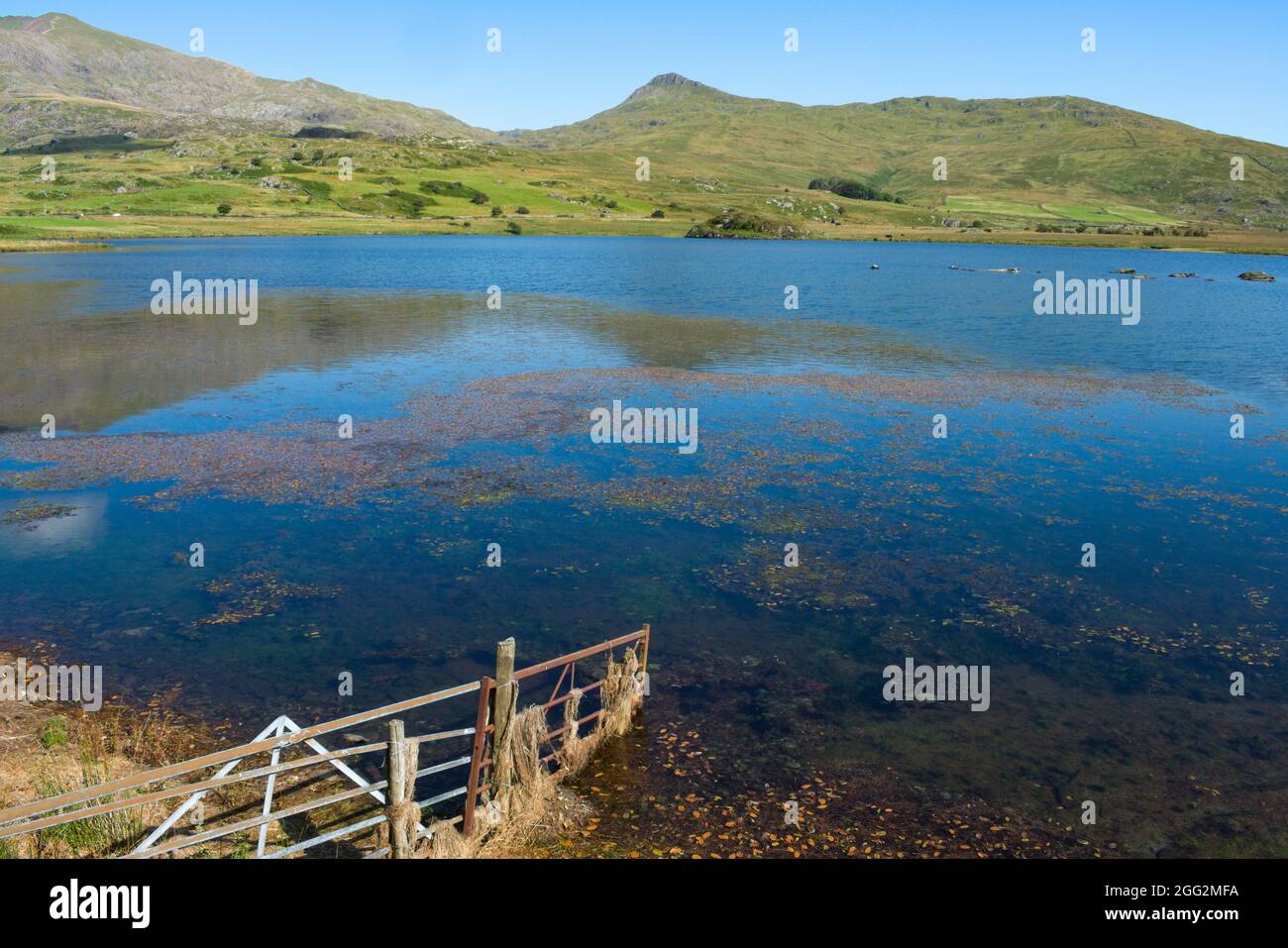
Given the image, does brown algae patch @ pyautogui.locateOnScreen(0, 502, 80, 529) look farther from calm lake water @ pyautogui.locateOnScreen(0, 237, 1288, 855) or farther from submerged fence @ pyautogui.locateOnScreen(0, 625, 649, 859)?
submerged fence @ pyautogui.locateOnScreen(0, 625, 649, 859)

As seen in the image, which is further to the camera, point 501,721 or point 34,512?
point 34,512

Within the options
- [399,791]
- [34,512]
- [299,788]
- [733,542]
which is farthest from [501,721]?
[34,512]

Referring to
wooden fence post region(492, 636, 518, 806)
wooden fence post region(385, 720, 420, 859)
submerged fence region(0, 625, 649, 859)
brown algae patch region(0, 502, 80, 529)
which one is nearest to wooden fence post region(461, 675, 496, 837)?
submerged fence region(0, 625, 649, 859)

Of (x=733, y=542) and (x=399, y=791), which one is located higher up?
(x=733, y=542)

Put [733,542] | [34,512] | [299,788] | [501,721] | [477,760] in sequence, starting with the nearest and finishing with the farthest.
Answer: [477,760]
[501,721]
[299,788]
[733,542]
[34,512]

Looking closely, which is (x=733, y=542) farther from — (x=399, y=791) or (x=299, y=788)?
(x=399, y=791)

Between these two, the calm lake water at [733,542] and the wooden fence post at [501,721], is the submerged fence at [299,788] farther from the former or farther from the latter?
the calm lake water at [733,542]

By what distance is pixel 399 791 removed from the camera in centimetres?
1364

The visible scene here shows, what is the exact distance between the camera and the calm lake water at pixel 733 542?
19.2 metres

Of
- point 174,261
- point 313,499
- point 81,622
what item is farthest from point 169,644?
point 174,261

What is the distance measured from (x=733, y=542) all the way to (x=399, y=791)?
1733 cm

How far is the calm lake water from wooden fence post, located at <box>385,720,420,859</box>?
19.6ft

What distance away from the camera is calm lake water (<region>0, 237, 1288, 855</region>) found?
63.0ft
